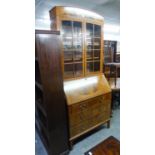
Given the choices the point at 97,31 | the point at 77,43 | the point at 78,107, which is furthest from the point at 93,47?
the point at 78,107

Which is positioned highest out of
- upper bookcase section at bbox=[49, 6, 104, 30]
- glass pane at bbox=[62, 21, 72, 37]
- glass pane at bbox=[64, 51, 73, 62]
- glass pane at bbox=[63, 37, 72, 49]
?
upper bookcase section at bbox=[49, 6, 104, 30]

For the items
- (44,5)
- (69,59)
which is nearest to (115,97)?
(69,59)

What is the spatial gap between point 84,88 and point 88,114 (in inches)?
16.1

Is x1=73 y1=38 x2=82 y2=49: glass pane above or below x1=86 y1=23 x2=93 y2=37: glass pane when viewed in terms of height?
below

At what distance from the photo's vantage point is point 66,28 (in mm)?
2191

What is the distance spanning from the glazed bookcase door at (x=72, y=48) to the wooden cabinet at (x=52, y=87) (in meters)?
0.46

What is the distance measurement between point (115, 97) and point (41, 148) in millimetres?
2045

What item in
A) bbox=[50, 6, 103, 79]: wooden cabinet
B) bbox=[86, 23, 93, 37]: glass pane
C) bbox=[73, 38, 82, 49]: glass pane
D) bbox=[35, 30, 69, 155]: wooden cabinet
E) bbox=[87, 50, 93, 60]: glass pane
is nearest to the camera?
bbox=[35, 30, 69, 155]: wooden cabinet

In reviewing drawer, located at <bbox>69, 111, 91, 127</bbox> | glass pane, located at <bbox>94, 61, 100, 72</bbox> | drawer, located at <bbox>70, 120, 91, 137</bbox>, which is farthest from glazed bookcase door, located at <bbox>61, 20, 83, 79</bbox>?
drawer, located at <bbox>70, 120, 91, 137</bbox>

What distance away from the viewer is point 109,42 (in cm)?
429

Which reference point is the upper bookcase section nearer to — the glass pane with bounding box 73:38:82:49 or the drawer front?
the glass pane with bounding box 73:38:82:49

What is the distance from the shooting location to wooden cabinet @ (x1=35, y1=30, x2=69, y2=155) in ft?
5.52

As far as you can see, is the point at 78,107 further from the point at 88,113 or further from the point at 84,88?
the point at 84,88

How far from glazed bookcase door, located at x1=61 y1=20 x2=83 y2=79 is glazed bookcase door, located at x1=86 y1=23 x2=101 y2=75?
7.1 inches
